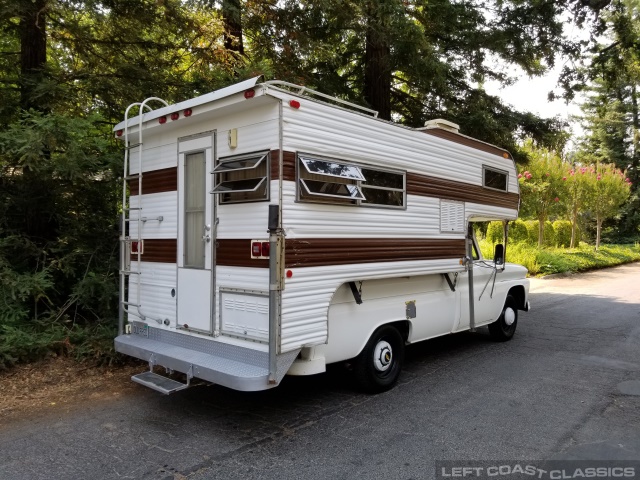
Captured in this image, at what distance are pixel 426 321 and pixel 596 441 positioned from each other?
224 cm

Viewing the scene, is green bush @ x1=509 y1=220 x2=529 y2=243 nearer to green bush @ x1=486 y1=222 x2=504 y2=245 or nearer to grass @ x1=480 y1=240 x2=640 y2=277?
green bush @ x1=486 y1=222 x2=504 y2=245

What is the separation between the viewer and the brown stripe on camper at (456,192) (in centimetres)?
568

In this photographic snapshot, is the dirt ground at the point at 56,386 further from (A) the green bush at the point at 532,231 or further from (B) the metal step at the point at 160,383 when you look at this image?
(A) the green bush at the point at 532,231

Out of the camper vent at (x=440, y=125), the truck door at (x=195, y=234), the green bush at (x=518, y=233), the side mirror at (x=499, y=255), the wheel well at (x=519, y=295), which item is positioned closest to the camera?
the truck door at (x=195, y=234)

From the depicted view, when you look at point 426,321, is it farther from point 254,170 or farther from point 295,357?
point 254,170

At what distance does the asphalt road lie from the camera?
3.78 meters

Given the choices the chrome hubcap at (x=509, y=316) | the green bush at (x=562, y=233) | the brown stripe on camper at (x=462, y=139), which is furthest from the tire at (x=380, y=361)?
the green bush at (x=562, y=233)

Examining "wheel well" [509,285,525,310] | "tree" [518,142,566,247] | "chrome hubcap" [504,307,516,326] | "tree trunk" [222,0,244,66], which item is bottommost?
"chrome hubcap" [504,307,516,326]

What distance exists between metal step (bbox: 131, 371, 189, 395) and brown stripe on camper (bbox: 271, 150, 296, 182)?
200 cm

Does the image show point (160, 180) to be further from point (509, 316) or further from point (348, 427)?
Answer: point (509, 316)

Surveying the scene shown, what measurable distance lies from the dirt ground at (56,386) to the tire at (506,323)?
5210 mm

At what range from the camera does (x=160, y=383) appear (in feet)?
15.0

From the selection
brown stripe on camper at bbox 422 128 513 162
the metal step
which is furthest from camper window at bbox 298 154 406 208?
the metal step

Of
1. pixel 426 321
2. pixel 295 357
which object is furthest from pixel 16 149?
pixel 426 321
